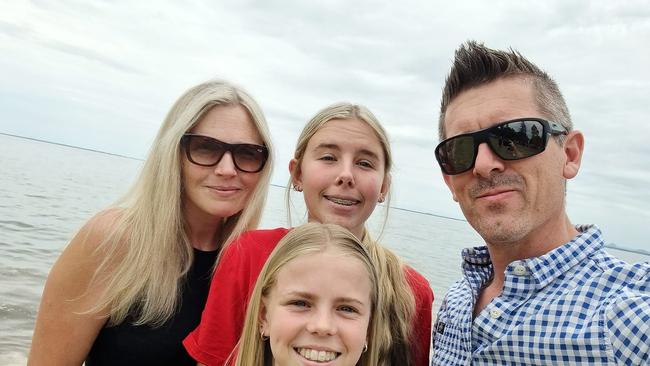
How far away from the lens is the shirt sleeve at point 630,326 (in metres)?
1.65

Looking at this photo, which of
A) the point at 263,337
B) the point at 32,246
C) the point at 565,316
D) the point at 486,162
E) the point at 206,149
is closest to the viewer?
the point at 565,316

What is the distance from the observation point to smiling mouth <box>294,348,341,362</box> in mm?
2151

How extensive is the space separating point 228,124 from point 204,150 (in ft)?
0.82

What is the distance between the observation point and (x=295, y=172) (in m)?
3.25

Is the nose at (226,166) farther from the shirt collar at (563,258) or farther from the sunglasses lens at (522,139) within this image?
the shirt collar at (563,258)

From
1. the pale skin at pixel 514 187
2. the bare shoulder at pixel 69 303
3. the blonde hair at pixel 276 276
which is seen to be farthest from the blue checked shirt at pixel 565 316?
the bare shoulder at pixel 69 303

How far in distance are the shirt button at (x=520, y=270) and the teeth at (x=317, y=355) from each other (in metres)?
0.93

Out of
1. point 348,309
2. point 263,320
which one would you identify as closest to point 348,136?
point 348,309

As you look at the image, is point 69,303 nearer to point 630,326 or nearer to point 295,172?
point 295,172

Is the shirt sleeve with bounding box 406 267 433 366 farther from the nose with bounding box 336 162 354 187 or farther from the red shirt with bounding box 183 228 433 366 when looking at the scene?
the nose with bounding box 336 162 354 187

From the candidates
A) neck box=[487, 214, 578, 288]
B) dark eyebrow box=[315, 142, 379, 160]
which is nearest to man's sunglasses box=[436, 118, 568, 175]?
neck box=[487, 214, 578, 288]

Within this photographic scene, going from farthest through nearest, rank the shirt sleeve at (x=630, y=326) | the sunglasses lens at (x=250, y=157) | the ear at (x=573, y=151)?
1. the sunglasses lens at (x=250, y=157)
2. the ear at (x=573, y=151)
3. the shirt sleeve at (x=630, y=326)

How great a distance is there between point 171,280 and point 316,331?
1.34 meters

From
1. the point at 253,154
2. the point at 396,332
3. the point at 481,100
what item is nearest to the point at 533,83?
the point at 481,100
